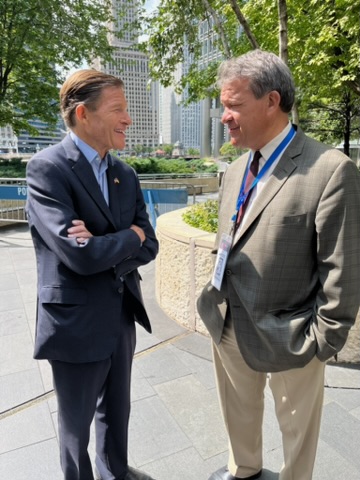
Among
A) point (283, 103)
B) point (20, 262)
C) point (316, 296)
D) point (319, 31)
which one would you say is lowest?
point (20, 262)

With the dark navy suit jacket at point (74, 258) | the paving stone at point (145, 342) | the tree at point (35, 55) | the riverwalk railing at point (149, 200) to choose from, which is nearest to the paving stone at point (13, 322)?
the paving stone at point (145, 342)

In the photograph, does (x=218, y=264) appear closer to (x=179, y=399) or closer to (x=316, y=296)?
(x=316, y=296)

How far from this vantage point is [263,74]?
5.03 feet

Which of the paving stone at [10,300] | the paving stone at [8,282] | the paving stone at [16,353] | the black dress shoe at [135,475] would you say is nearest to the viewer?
the black dress shoe at [135,475]

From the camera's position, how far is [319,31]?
768 centimetres

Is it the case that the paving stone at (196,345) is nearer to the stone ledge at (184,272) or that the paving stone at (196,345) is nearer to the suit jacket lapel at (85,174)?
the stone ledge at (184,272)

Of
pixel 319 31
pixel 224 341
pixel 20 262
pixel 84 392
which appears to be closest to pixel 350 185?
pixel 224 341

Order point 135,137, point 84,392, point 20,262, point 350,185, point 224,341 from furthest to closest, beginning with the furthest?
1. point 135,137
2. point 20,262
3. point 224,341
4. point 84,392
5. point 350,185

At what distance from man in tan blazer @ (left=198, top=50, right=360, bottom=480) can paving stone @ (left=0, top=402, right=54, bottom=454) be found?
4.88ft

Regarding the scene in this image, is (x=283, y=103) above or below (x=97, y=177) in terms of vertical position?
above

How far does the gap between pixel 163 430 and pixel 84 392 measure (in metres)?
1.00

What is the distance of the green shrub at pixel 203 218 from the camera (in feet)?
13.9

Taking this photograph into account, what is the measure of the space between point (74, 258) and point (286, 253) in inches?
34.3

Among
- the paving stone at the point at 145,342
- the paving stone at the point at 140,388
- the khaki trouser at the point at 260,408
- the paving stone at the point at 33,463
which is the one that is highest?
the khaki trouser at the point at 260,408
